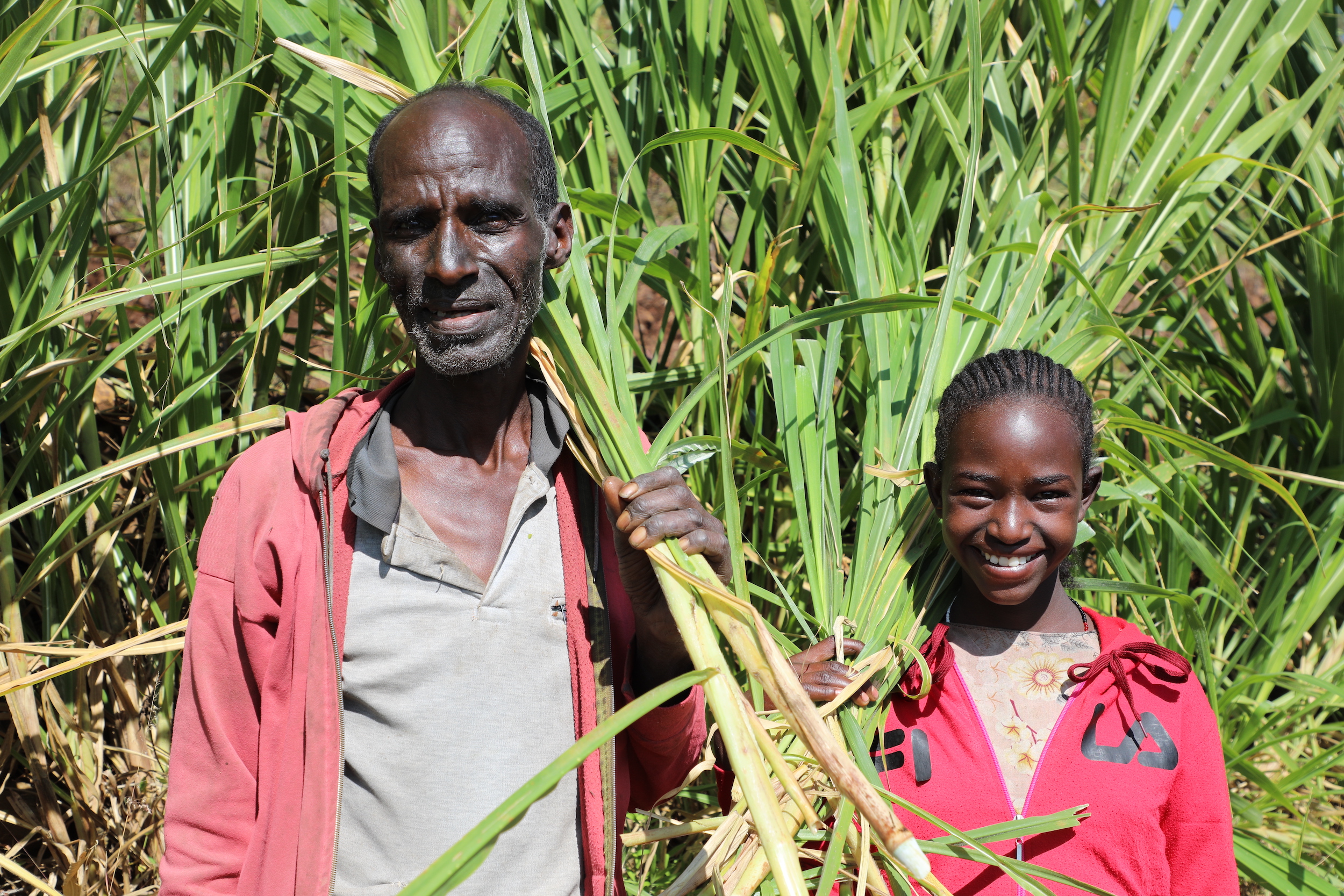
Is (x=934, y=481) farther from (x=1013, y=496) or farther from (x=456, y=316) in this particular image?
(x=456, y=316)

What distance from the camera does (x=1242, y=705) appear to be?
1893 mm

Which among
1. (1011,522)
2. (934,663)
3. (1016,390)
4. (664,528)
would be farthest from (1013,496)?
(664,528)

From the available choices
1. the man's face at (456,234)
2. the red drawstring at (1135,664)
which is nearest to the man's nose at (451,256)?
the man's face at (456,234)

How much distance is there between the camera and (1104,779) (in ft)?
3.95

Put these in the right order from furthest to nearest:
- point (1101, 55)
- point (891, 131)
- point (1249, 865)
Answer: point (1101, 55)
point (891, 131)
point (1249, 865)

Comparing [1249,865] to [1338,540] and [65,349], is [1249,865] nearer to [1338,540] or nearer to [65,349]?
[1338,540]

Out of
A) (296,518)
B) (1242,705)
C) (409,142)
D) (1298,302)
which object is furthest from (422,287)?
(1298,302)

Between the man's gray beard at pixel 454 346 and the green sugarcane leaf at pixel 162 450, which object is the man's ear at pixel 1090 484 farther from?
the green sugarcane leaf at pixel 162 450

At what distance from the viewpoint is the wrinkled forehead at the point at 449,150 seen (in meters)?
1.13

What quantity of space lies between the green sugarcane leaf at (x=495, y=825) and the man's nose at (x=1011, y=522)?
58cm

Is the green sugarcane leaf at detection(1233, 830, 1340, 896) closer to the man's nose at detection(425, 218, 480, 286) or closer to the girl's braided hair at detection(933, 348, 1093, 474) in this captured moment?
the girl's braided hair at detection(933, 348, 1093, 474)

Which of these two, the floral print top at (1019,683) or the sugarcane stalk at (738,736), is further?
the floral print top at (1019,683)

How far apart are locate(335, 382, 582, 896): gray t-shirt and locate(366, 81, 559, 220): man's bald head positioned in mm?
335

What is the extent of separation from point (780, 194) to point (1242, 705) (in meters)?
1.29
